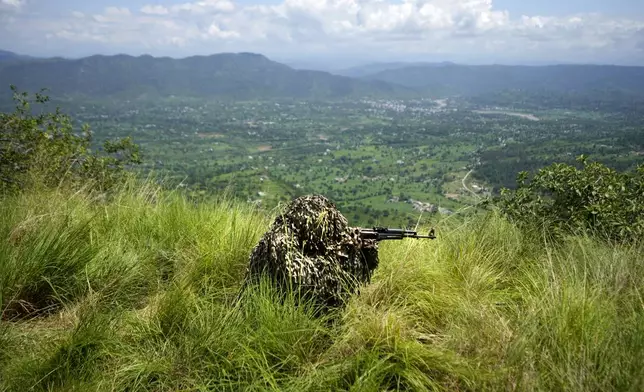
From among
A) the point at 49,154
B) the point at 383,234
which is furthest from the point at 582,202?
the point at 49,154

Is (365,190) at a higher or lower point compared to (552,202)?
lower

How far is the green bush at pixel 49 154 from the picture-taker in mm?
6239

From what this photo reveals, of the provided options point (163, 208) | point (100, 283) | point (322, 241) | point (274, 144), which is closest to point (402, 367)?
point (322, 241)

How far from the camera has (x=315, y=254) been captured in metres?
3.17

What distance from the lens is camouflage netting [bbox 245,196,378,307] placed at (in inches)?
118

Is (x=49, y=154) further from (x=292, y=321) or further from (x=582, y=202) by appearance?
(x=582, y=202)

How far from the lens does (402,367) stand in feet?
7.72

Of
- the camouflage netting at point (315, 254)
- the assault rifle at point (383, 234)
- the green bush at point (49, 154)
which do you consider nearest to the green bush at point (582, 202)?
the assault rifle at point (383, 234)

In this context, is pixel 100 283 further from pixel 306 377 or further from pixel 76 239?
pixel 306 377

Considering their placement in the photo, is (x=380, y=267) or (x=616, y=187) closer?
(x=380, y=267)

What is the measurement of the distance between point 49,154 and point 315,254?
6902 mm

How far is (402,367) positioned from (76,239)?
306 cm

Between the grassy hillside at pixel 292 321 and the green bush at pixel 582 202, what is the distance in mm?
980

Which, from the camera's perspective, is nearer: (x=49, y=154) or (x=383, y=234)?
(x=383, y=234)
